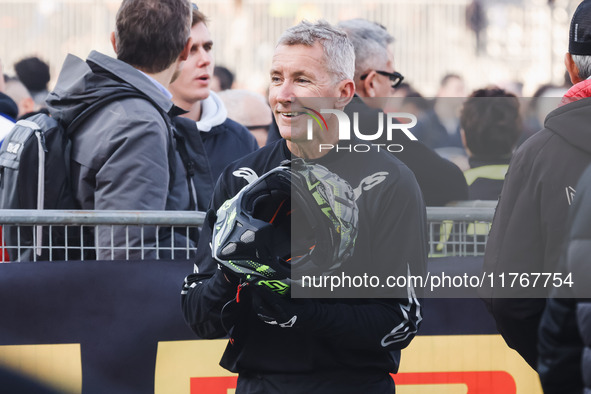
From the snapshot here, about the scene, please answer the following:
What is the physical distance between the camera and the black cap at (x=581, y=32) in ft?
8.89

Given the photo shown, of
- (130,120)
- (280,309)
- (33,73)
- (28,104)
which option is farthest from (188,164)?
(33,73)

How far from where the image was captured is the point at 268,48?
1193 inches

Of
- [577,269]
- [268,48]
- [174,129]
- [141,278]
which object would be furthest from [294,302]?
[268,48]

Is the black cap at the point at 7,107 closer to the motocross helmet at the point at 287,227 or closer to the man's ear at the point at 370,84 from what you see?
the man's ear at the point at 370,84

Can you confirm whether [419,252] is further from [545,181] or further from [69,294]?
[69,294]

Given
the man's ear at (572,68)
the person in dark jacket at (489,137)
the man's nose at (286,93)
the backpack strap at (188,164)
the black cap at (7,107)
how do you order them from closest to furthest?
1. the man's nose at (286,93)
2. the man's ear at (572,68)
3. the backpack strap at (188,164)
4. the person in dark jacket at (489,137)
5. the black cap at (7,107)

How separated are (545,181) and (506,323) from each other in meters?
0.45

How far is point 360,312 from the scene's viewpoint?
2404mm

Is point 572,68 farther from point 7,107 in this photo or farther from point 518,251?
point 7,107

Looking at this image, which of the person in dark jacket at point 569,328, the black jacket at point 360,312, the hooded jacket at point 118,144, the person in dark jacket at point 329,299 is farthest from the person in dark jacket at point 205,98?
the person in dark jacket at point 569,328

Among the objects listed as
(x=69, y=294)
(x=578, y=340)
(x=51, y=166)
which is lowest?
(x=69, y=294)

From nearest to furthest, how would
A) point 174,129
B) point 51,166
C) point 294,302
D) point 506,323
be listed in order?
1. point 294,302
2. point 506,323
3. point 51,166
4. point 174,129

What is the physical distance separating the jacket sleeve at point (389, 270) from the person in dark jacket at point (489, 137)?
7.55 feet

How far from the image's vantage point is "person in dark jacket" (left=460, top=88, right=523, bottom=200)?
15.7 ft
